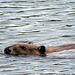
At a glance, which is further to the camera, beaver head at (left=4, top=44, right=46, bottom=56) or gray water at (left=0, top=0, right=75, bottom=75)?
beaver head at (left=4, top=44, right=46, bottom=56)

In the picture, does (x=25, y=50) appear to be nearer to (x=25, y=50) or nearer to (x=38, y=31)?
(x=25, y=50)

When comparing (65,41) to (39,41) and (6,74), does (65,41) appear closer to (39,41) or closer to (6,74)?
(39,41)

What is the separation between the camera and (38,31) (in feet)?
62.8

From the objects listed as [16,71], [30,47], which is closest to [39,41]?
[30,47]

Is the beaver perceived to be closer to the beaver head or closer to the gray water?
the beaver head

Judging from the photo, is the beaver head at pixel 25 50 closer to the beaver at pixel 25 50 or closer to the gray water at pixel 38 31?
the beaver at pixel 25 50

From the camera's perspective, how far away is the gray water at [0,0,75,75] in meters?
13.6

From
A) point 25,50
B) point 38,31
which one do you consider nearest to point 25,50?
point 25,50

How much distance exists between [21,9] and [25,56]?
319 inches

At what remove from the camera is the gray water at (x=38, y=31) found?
44.8 feet

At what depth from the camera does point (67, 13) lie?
2206 centimetres

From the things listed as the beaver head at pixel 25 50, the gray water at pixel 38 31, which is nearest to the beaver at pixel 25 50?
the beaver head at pixel 25 50

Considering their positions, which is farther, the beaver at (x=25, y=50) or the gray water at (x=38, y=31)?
the beaver at (x=25, y=50)

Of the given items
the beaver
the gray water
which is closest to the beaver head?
the beaver
